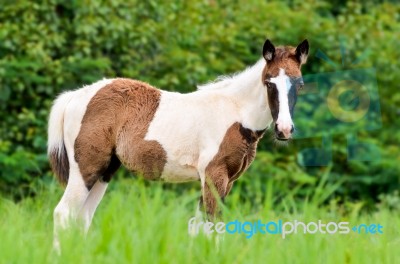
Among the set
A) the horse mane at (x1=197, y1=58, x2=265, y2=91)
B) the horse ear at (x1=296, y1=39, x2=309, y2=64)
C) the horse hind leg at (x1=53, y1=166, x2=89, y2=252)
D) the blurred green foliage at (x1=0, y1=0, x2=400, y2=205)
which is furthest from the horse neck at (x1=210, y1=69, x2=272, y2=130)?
the blurred green foliage at (x1=0, y1=0, x2=400, y2=205)

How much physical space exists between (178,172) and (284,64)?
88 centimetres

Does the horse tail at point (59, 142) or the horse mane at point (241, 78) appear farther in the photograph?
the horse tail at point (59, 142)

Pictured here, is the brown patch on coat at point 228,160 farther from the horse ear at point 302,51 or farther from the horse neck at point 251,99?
the horse ear at point 302,51

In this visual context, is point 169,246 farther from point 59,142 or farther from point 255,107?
point 59,142

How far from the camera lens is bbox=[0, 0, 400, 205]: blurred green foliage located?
8.21 meters

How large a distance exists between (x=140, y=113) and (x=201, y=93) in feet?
1.26

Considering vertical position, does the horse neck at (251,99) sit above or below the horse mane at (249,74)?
below

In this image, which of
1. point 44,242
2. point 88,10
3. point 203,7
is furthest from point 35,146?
point 44,242

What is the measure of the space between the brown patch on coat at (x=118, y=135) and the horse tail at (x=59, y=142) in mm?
186

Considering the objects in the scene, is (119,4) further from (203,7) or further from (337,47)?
(337,47)

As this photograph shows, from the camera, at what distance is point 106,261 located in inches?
140

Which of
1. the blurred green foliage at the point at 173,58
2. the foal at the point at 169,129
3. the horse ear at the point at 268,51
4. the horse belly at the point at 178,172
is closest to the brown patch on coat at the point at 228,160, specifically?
the foal at the point at 169,129

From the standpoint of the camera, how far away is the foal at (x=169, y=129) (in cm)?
465

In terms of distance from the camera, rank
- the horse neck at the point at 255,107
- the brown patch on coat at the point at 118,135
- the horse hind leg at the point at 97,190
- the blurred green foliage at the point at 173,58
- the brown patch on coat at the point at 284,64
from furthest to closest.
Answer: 1. the blurred green foliage at the point at 173,58
2. the horse hind leg at the point at 97,190
3. the brown patch on coat at the point at 118,135
4. the horse neck at the point at 255,107
5. the brown patch on coat at the point at 284,64
